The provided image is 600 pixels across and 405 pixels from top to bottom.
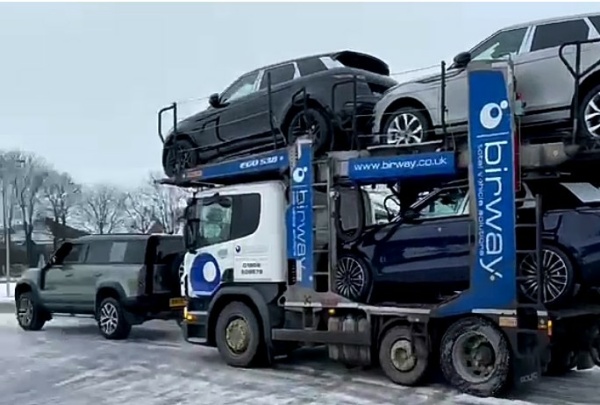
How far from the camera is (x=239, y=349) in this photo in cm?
987

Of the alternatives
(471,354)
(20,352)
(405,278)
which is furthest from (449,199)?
(20,352)

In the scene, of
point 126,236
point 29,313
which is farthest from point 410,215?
point 29,313

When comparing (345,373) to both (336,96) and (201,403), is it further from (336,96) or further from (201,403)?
(336,96)

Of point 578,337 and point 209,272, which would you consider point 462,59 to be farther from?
point 209,272

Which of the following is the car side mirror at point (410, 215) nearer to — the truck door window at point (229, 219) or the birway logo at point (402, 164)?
the birway logo at point (402, 164)

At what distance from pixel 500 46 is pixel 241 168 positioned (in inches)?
140

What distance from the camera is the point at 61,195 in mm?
59156

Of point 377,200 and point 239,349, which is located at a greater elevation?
point 377,200

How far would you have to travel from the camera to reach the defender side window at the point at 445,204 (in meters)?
8.12

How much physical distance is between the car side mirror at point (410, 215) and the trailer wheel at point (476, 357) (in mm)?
1271

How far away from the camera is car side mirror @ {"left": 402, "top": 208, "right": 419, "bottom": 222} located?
8.50 m

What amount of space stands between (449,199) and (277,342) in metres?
2.85

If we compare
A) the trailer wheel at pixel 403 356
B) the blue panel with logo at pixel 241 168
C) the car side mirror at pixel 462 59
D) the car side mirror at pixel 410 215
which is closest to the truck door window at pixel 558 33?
the car side mirror at pixel 462 59

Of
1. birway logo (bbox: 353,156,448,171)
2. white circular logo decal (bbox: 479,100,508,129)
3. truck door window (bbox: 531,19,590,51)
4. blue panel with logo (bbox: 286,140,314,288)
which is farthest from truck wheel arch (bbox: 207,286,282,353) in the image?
truck door window (bbox: 531,19,590,51)
